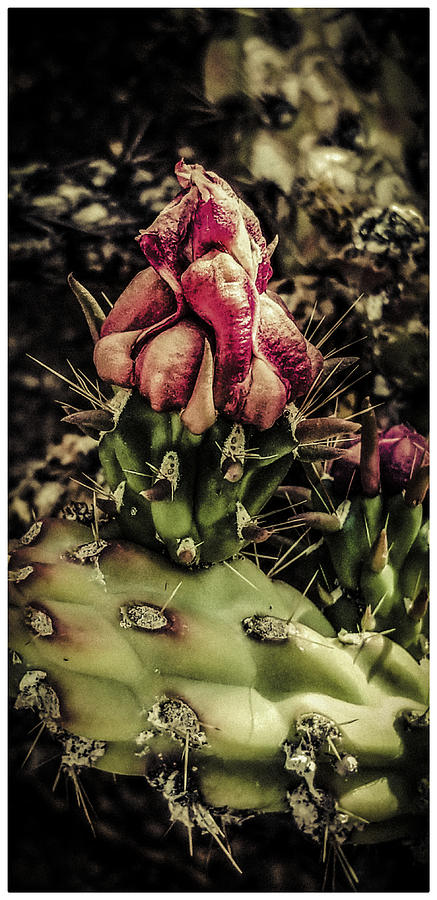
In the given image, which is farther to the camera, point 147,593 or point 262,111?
point 262,111

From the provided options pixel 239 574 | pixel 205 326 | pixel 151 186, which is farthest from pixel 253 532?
pixel 151 186

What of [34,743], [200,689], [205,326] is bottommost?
[34,743]

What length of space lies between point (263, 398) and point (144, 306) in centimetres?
11

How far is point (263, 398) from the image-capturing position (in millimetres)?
553

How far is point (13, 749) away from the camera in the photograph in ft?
2.12

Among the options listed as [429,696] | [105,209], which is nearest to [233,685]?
[429,696]

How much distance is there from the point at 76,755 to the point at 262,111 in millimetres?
552

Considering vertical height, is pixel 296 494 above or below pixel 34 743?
above

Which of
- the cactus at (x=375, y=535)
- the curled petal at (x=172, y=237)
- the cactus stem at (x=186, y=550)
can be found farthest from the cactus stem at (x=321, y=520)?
the curled petal at (x=172, y=237)

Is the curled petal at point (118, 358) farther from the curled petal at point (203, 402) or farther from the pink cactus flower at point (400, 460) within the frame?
the pink cactus flower at point (400, 460)

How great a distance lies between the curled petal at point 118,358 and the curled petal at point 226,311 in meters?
0.05

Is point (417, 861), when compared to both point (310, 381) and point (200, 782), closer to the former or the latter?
point (200, 782)

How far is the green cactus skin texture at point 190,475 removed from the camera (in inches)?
22.0

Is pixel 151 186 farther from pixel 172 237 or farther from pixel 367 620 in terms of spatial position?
pixel 367 620
